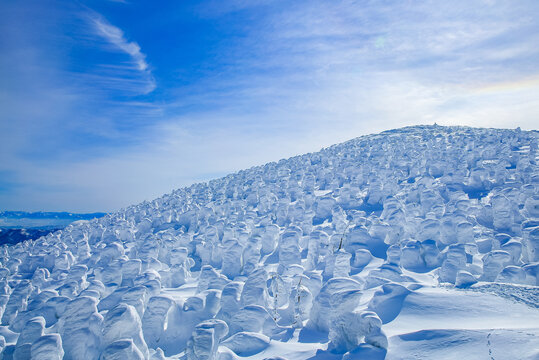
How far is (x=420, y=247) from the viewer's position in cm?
513

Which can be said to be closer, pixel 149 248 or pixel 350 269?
pixel 350 269

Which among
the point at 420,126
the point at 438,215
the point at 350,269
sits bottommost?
the point at 350,269

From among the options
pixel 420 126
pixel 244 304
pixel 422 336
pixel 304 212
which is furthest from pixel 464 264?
pixel 420 126

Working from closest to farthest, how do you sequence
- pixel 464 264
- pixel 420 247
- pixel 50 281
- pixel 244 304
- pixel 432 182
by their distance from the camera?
pixel 244 304, pixel 464 264, pixel 420 247, pixel 50 281, pixel 432 182

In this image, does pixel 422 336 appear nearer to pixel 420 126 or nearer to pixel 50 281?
pixel 50 281

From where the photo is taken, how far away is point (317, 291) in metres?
4.31

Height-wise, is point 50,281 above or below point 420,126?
below

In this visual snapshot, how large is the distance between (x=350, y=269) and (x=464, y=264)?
1670 millimetres

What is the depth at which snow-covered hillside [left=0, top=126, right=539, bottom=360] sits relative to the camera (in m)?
2.73

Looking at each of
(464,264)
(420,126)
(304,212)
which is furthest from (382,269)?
(420,126)

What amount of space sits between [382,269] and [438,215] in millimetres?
3204

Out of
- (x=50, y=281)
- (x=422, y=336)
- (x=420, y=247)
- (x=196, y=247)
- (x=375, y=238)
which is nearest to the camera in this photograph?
(x=422, y=336)

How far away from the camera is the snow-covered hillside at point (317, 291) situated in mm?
2729

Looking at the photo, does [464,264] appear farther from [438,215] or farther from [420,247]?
[438,215]
